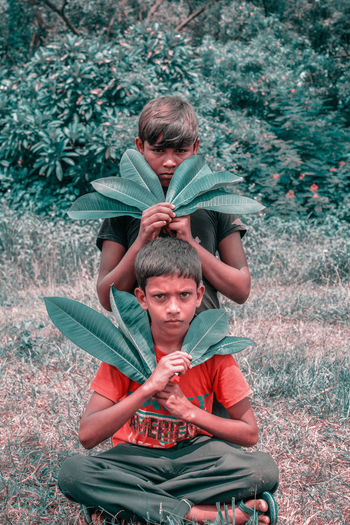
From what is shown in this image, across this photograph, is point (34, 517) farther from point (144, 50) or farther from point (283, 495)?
point (144, 50)

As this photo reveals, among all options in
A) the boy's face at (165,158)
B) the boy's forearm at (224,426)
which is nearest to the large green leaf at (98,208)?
the boy's face at (165,158)

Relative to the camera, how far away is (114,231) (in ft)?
7.40

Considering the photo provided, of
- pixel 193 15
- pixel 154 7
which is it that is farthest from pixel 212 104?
pixel 154 7

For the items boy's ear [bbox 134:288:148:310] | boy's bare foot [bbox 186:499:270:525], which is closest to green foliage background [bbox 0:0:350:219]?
boy's ear [bbox 134:288:148:310]

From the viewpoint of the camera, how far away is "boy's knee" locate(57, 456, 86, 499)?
1.96 metres

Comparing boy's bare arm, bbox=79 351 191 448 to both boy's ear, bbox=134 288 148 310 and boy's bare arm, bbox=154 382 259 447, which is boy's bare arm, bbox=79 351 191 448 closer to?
boy's bare arm, bbox=154 382 259 447

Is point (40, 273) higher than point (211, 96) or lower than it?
lower

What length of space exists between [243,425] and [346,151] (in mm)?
7038

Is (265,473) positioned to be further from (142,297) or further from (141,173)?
(141,173)

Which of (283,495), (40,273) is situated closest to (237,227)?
(283,495)

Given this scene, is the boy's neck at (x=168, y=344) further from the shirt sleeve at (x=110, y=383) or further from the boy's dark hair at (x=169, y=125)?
the boy's dark hair at (x=169, y=125)

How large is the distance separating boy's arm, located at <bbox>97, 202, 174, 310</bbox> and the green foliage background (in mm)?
4349

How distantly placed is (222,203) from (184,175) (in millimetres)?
167

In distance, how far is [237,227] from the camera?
90.0 inches
